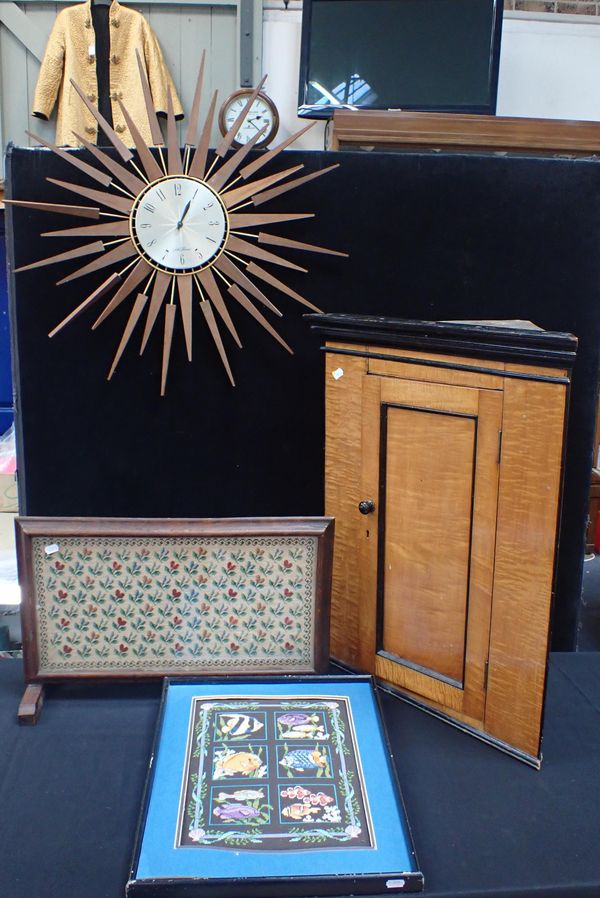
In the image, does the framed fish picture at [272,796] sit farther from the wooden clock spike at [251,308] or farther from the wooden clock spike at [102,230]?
the wooden clock spike at [102,230]

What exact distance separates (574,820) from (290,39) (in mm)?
3591

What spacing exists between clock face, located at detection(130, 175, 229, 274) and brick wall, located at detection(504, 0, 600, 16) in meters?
2.80

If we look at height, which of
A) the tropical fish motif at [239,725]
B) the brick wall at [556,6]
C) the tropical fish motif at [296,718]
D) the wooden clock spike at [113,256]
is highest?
the brick wall at [556,6]

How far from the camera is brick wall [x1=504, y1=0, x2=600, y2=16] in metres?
3.81

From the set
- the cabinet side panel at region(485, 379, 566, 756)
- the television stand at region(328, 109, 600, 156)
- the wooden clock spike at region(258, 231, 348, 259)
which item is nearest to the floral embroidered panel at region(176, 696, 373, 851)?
the cabinet side panel at region(485, 379, 566, 756)

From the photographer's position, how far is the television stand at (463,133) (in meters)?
2.26

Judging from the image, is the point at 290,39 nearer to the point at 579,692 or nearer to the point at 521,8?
the point at 521,8

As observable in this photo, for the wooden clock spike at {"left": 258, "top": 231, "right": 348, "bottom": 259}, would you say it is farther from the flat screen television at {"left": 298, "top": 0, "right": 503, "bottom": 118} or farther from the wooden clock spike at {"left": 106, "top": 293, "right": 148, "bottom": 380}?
the flat screen television at {"left": 298, "top": 0, "right": 503, "bottom": 118}

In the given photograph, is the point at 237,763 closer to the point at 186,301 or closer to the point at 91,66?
the point at 186,301

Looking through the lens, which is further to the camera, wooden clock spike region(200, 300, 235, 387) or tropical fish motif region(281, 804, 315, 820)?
wooden clock spike region(200, 300, 235, 387)

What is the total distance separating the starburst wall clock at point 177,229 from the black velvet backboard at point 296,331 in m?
0.05

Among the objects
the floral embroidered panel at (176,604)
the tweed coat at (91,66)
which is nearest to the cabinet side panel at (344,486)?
the floral embroidered panel at (176,604)

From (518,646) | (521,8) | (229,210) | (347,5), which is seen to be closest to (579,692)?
(518,646)

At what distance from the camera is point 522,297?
76.8 inches
